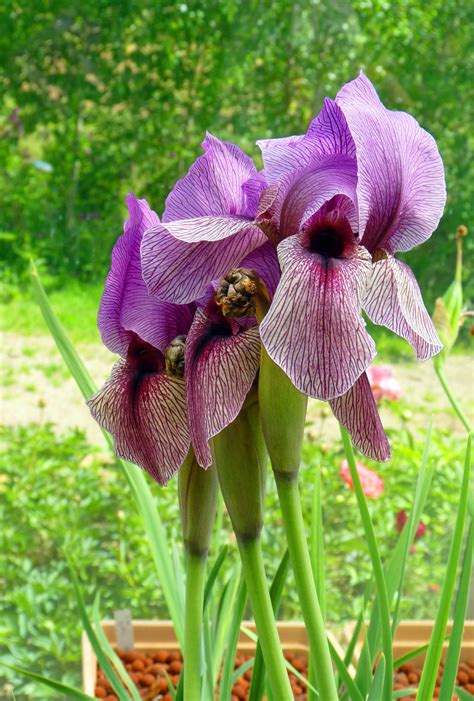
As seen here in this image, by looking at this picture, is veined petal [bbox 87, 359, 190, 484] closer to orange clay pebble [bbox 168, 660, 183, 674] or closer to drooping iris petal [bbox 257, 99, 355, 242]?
drooping iris petal [bbox 257, 99, 355, 242]

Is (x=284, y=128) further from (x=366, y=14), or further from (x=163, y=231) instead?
(x=163, y=231)

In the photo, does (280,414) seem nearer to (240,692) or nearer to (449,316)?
(449,316)

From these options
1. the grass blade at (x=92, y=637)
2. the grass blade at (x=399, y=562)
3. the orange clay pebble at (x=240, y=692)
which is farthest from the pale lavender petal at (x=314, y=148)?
the orange clay pebble at (x=240, y=692)

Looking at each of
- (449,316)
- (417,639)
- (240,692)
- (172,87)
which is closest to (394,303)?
(449,316)

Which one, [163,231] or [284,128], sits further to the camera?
[284,128]

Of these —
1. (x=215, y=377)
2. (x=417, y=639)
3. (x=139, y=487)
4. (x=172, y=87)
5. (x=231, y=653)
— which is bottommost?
(x=417, y=639)

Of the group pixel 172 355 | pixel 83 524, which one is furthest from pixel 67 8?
pixel 172 355
